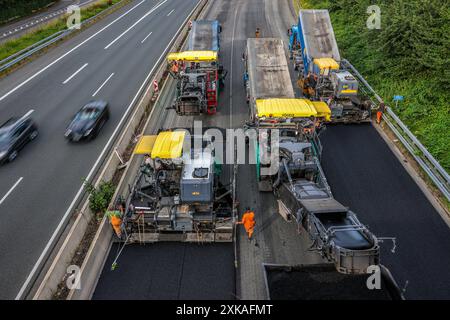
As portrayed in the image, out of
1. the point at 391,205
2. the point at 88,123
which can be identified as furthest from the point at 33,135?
the point at 391,205

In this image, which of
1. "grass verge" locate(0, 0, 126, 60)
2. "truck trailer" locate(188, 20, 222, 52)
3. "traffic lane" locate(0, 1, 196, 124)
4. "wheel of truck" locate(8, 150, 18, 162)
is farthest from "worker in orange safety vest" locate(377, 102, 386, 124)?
"grass verge" locate(0, 0, 126, 60)

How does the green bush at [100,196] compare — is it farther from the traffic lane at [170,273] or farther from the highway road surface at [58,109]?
the traffic lane at [170,273]

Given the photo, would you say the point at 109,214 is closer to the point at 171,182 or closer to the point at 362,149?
the point at 171,182

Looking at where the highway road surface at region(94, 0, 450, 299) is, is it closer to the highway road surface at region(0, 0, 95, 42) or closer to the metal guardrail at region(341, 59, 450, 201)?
the metal guardrail at region(341, 59, 450, 201)

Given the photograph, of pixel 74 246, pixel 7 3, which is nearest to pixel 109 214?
pixel 74 246

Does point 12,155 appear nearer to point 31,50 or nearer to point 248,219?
point 248,219

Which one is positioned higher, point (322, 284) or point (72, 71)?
point (72, 71)
